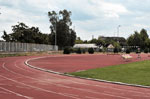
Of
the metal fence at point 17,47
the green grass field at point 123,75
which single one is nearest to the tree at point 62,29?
the metal fence at point 17,47

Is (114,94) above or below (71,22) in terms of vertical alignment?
below

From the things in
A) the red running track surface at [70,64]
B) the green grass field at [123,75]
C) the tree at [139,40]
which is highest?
the tree at [139,40]

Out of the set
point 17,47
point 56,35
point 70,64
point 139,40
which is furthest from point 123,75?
point 139,40

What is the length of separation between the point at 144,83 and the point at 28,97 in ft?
23.1

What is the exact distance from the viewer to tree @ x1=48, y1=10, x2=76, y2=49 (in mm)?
76375

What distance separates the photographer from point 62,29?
76.6m

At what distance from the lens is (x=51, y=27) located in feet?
255

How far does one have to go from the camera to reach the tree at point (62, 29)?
76375mm

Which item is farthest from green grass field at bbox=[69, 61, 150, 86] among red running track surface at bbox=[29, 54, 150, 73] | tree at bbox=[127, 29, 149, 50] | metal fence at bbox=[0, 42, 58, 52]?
tree at bbox=[127, 29, 149, 50]

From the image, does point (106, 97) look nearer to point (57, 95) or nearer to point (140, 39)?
point (57, 95)

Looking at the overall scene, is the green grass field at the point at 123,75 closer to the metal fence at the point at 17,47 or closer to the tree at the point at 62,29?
the metal fence at the point at 17,47

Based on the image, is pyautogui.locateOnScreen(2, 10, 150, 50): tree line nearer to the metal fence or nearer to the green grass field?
the metal fence

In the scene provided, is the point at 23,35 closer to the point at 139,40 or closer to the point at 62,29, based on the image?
the point at 62,29

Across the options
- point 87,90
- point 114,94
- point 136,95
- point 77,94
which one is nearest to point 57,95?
point 77,94
